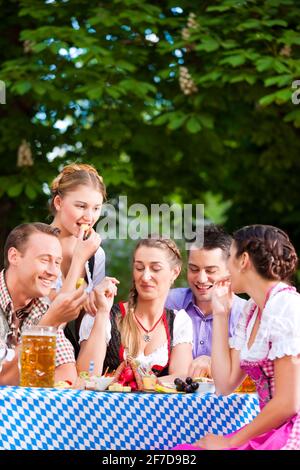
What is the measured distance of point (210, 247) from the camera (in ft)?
14.2

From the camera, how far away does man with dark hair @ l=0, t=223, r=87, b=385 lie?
3402 mm

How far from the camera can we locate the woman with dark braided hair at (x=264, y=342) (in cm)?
275

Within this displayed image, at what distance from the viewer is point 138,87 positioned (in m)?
7.36

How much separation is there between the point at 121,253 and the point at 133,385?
13.2 m

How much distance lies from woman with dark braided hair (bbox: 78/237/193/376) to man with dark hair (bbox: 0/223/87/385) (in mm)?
227

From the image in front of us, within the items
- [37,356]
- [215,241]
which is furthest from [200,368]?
[37,356]

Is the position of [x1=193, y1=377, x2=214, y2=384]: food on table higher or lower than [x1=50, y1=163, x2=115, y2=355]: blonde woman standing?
lower

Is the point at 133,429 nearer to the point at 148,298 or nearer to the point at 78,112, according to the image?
the point at 148,298

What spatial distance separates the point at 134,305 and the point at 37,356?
910mm

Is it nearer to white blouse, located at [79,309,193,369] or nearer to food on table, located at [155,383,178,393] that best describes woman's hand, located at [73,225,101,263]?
white blouse, located at [79,309,193,369]

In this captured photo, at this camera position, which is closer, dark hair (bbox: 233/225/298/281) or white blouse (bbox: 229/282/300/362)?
white blouse (bbox: 229/282/300/362)

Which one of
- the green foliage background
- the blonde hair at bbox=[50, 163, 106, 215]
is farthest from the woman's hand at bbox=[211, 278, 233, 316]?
the green foliage background

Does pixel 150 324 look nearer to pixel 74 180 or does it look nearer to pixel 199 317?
pixel 199 317
